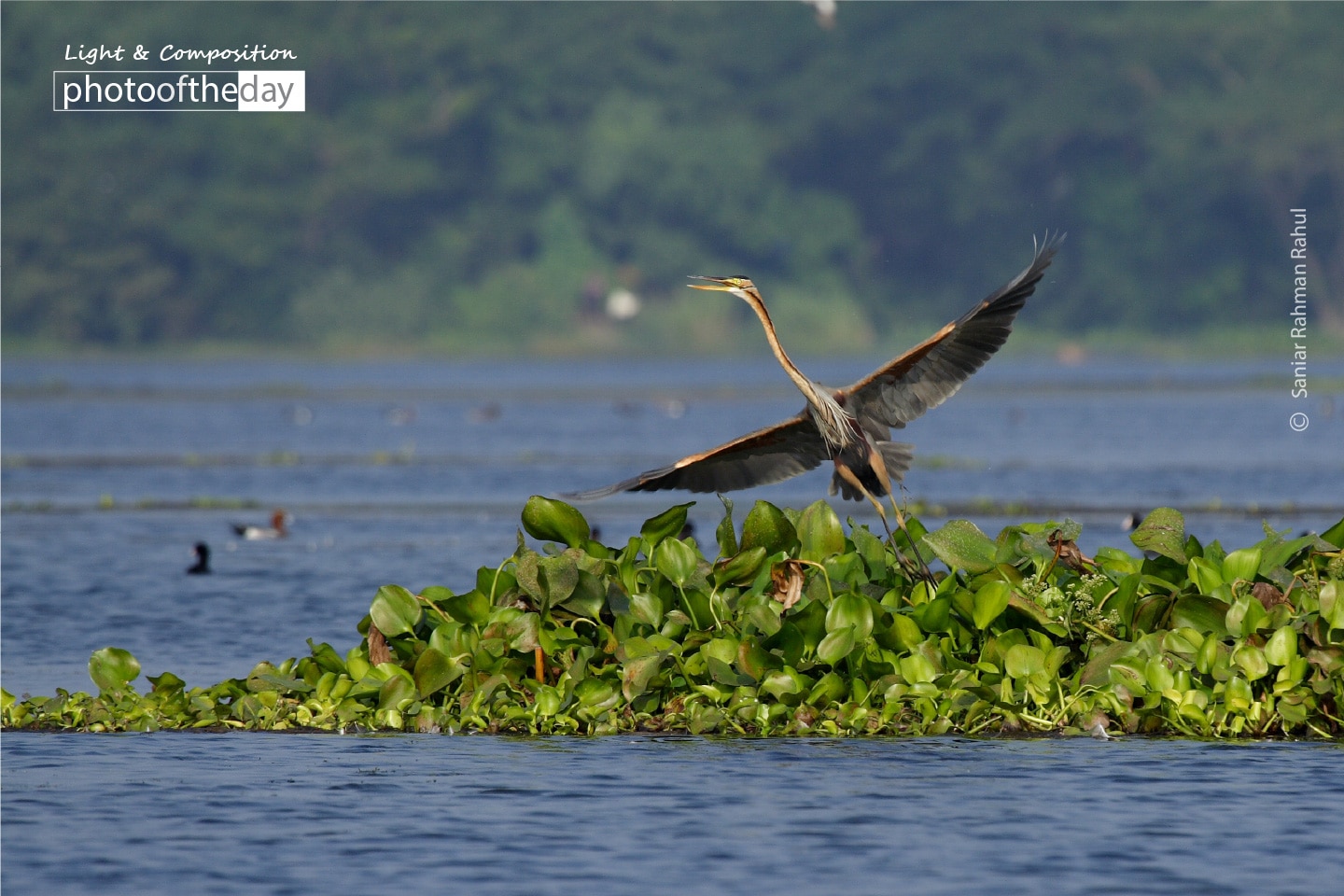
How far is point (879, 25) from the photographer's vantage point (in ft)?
274

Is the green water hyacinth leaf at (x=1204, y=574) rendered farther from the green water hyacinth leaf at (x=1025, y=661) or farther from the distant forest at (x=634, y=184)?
the distant forest at (x=634, y=184)

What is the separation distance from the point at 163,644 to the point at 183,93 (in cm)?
6216

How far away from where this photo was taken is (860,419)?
11117mm

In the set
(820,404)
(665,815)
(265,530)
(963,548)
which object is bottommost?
(665,815)

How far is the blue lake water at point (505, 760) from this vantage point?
27.5 feet

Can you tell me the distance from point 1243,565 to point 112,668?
558cm

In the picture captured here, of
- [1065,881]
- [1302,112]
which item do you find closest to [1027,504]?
[1065,881]

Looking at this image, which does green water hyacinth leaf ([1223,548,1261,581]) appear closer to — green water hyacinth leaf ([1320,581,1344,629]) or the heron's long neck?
green water hyacinth leaf ([1320,581,1344,629])

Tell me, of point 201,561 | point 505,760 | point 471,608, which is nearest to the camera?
point 505,760

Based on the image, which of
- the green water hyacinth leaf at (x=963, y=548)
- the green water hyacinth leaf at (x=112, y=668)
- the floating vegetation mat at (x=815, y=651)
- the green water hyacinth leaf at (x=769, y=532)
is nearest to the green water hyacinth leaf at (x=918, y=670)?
the floating vegetation mat at (x=815, y=651)

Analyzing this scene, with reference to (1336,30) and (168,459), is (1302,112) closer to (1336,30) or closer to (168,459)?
(1336,30)

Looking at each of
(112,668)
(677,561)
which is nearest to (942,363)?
(677,561)

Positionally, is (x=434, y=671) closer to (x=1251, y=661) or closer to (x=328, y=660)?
(x=328, y=660)

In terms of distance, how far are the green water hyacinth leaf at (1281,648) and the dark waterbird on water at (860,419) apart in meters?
1.86
